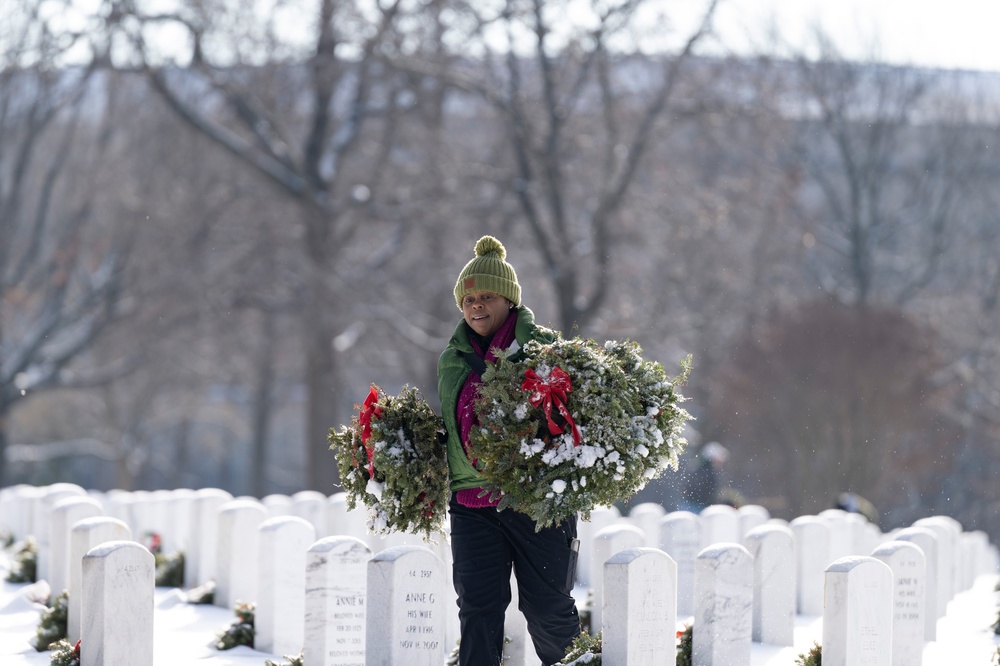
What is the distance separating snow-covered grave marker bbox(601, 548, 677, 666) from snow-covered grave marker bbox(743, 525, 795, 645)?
8.56 ft

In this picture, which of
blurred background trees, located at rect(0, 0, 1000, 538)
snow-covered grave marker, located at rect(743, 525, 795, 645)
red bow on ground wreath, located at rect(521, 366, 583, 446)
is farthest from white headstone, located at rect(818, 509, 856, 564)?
blurred background trees, located at rect(0, 0, 1000, 538)

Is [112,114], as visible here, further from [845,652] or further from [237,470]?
[237,470]

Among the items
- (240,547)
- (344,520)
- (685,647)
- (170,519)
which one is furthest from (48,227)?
(685,647)

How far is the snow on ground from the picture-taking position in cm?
848

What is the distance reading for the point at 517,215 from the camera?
24.0 metres

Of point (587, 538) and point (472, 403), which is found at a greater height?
point (472, 403)

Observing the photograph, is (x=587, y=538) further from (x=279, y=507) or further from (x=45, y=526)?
(x=45, y=526)

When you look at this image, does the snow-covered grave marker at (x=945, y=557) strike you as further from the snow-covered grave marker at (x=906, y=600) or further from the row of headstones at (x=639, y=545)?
the snow-covered grave marker at (x=906, y=600)

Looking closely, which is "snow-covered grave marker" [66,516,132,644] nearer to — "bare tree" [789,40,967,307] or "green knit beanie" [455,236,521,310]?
"green knit beanie" [455,236,521,310]

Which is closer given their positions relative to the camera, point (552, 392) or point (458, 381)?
point (552, 392)

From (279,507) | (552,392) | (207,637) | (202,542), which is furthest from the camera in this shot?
(279,507)

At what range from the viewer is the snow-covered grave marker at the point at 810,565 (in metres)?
11.1

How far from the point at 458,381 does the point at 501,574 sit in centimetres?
81

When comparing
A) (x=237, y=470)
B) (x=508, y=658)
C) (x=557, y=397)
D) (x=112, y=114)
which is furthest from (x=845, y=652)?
(x=237, y=470)
